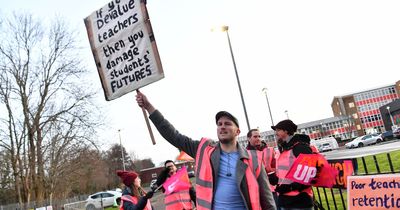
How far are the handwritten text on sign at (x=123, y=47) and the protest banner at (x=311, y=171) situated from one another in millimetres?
2046

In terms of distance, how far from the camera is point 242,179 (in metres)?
2.94

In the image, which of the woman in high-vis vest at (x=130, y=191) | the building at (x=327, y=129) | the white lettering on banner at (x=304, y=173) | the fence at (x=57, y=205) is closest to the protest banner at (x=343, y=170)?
the white lettering on banner at (x=304, y=173)

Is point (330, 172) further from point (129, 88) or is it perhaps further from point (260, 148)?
point (129, 88)

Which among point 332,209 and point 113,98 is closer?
point 113,98

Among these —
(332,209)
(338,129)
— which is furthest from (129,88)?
(338,129)

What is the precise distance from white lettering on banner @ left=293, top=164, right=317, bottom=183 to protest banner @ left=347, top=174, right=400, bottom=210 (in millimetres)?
799

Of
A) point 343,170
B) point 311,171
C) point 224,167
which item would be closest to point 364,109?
point 343,170

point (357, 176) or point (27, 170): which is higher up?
point (27, 170)

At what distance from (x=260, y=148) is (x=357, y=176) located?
5.64 feet

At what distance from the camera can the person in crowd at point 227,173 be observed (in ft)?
9.62

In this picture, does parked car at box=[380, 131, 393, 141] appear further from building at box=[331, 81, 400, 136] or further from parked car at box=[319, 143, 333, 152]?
building at box=[331, 81, 400, 136]

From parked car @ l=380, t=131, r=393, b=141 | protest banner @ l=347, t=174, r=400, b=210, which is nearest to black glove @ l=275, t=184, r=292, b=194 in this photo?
protest banner @ l=347, t=174, r=400, b=210

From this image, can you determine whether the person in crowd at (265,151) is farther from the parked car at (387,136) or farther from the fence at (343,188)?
the parked car at (387,136)

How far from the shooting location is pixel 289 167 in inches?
187
